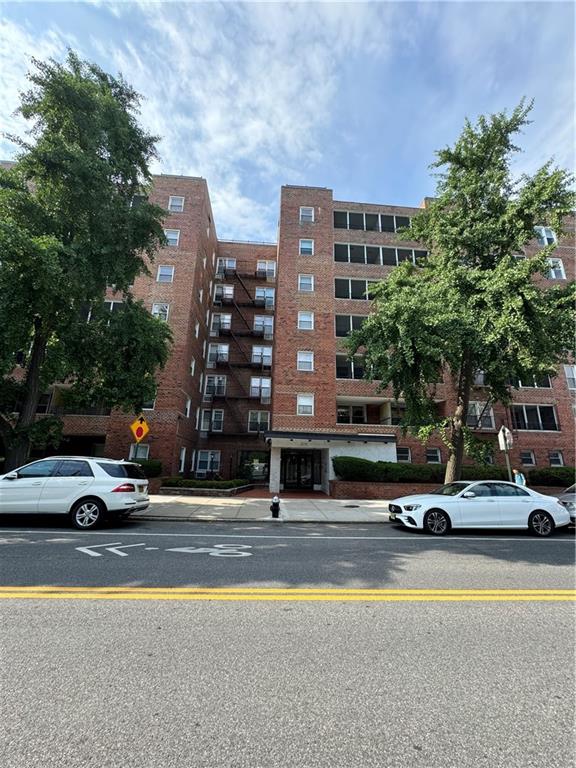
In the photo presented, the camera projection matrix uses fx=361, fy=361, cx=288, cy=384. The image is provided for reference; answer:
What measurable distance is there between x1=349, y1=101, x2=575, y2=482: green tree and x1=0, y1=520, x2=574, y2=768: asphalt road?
872cm

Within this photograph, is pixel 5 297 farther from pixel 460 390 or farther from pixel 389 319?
pixel 460 390

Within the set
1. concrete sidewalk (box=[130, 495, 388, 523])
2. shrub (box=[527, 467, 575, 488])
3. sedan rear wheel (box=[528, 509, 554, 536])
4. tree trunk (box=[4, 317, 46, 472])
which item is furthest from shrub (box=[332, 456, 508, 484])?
tree trunk (box=[4, 317, 46, 472])

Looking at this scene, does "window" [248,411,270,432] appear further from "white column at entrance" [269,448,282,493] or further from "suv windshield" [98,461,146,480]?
"suv windshield" [98,461,146,480]

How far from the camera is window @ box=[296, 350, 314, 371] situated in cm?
2336

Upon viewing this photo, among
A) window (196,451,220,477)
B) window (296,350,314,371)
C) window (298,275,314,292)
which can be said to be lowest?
window (196,451,220,477)

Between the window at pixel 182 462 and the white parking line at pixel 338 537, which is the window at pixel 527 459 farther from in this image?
the window at pixel 182 462

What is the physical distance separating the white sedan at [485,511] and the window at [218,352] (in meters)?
23.6

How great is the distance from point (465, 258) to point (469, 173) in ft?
12.0

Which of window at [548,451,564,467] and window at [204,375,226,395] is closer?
window at [548,451,564,467]

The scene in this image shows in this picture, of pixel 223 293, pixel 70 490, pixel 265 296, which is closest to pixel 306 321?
pixel 265 296

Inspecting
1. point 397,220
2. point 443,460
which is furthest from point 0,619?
point 397,220

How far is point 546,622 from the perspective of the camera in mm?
4242

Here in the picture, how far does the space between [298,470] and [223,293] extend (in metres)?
17.8

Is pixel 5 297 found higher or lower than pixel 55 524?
higher
